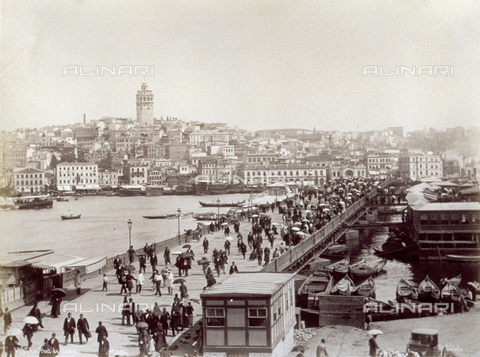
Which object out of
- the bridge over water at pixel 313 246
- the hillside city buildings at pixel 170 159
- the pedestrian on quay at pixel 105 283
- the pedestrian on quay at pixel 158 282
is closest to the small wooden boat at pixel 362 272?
the bridge over water at pixel 313 246

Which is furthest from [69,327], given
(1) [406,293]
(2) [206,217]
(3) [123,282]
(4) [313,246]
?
(2) [206,217]

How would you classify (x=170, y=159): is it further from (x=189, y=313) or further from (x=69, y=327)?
(x=69, y=327)

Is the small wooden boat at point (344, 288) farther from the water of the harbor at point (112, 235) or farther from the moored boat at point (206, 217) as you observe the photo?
the moored boat at point (206, 217)

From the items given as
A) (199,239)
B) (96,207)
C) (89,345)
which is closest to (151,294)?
(89,345)

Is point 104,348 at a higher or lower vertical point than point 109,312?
higher

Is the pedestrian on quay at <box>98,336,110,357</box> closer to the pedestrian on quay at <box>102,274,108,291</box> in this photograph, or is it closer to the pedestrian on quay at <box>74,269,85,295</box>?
the pedestrian on quay at <box>74,269,85,295</box>

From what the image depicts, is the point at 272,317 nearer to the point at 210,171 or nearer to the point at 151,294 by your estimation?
the point at 151,294

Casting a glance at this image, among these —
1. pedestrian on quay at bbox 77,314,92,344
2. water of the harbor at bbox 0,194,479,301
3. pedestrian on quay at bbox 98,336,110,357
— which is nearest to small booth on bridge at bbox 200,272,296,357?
pedestrian on quay at bbox 98,336,110,357
